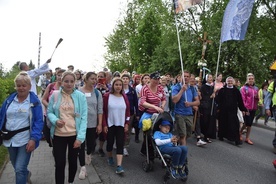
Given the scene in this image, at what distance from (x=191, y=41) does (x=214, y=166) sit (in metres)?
17.1

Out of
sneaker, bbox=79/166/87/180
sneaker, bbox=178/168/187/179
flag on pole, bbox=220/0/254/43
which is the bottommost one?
sneaker, bbox=79/166/87/180

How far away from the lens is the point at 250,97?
768 cm

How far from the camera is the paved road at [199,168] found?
460 centimetres

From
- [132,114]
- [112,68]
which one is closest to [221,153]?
[132,114]

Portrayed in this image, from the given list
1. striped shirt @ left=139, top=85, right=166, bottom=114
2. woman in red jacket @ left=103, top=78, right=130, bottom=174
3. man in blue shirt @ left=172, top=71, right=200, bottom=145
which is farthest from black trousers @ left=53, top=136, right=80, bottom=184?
man in blue shirt @ left=172, top=71, right=200, bottom=145

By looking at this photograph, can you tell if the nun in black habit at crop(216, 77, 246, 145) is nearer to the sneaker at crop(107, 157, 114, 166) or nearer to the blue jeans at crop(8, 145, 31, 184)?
the sneaker at crop(107, 157, 114, 166)

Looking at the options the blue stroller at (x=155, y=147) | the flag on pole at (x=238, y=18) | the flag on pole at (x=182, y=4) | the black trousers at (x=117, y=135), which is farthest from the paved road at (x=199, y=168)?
the flag on pole at (x=182, y=4)

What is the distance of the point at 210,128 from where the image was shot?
7.70 meters

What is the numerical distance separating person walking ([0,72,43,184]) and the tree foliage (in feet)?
53.1

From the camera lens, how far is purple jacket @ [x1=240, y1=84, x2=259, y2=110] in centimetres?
764

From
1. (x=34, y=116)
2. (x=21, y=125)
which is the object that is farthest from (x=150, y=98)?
(x=21, y=125)

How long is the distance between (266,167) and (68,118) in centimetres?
441

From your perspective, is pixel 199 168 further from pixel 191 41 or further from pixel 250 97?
pixel 191 41

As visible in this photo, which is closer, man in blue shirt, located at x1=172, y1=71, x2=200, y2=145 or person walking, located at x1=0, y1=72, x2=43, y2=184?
person walking, located at x1=0, y1=72, x2=43, y2=184
